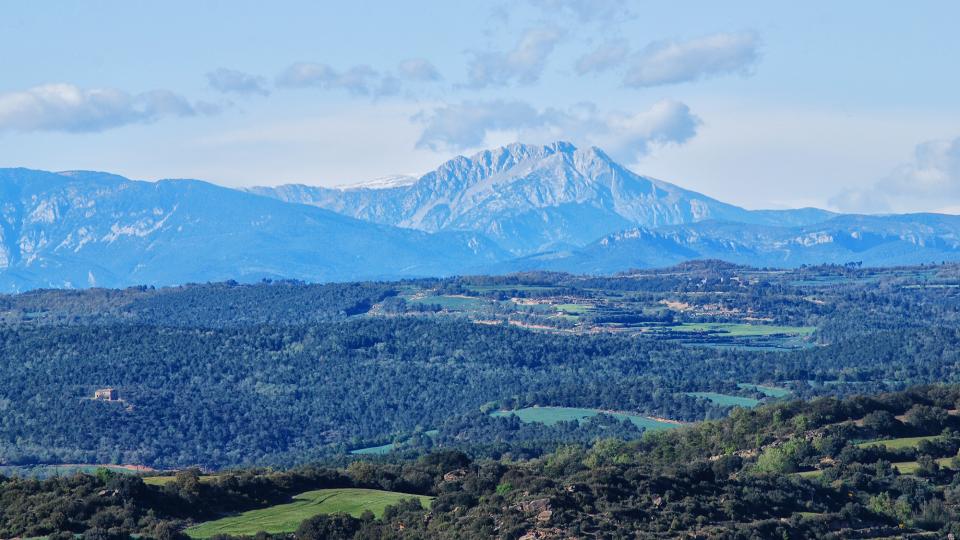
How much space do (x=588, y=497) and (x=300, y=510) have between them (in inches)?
501

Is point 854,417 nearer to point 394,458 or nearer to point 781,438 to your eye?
point 781,438

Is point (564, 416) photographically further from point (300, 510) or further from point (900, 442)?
point (300, 510)

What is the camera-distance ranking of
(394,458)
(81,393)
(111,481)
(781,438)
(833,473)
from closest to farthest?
(111,481) < (833,473) < (781,438) < (394,458) < (81,393)

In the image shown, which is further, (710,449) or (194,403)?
(194,403)

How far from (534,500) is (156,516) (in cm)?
1601

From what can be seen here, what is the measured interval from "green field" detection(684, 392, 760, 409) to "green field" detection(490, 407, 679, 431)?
26.3ft

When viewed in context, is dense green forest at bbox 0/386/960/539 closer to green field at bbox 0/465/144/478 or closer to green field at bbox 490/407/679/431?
green field at bbox 0/465/144/478

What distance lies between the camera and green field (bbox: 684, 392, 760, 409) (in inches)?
7042

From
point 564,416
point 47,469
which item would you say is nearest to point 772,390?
point 564,416

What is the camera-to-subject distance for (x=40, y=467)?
155 meters

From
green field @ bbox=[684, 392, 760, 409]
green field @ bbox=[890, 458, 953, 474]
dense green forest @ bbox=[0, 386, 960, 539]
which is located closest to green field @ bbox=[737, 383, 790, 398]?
green field @ bbox=[684, 392, 760, 409]

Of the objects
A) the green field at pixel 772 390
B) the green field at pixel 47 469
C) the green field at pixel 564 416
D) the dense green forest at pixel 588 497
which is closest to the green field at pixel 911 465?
the dense green forest at pixel 588 497

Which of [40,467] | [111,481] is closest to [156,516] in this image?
[111,481]

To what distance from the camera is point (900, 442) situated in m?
108
